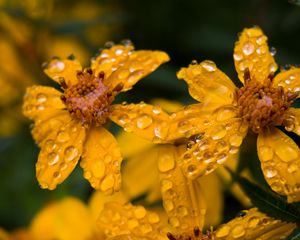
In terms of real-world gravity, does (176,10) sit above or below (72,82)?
below

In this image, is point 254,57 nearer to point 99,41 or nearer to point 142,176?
point 142,176

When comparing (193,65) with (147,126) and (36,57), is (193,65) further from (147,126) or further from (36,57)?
(36,57)

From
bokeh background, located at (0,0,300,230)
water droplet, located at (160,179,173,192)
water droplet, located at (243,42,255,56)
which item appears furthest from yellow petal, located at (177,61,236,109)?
bokeh background, located at (0,0,300,230)

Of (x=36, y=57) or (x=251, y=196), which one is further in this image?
(x=36, y=57)

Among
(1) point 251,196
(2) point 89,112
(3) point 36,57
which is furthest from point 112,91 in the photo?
(3) point 36,57

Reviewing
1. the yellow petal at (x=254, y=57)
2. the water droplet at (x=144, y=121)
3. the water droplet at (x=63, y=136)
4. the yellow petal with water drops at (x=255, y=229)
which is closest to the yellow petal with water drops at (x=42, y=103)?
the water droplet at (x=63, y=136)

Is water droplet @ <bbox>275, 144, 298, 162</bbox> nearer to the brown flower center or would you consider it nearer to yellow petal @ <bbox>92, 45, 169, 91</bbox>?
the brown flower center
